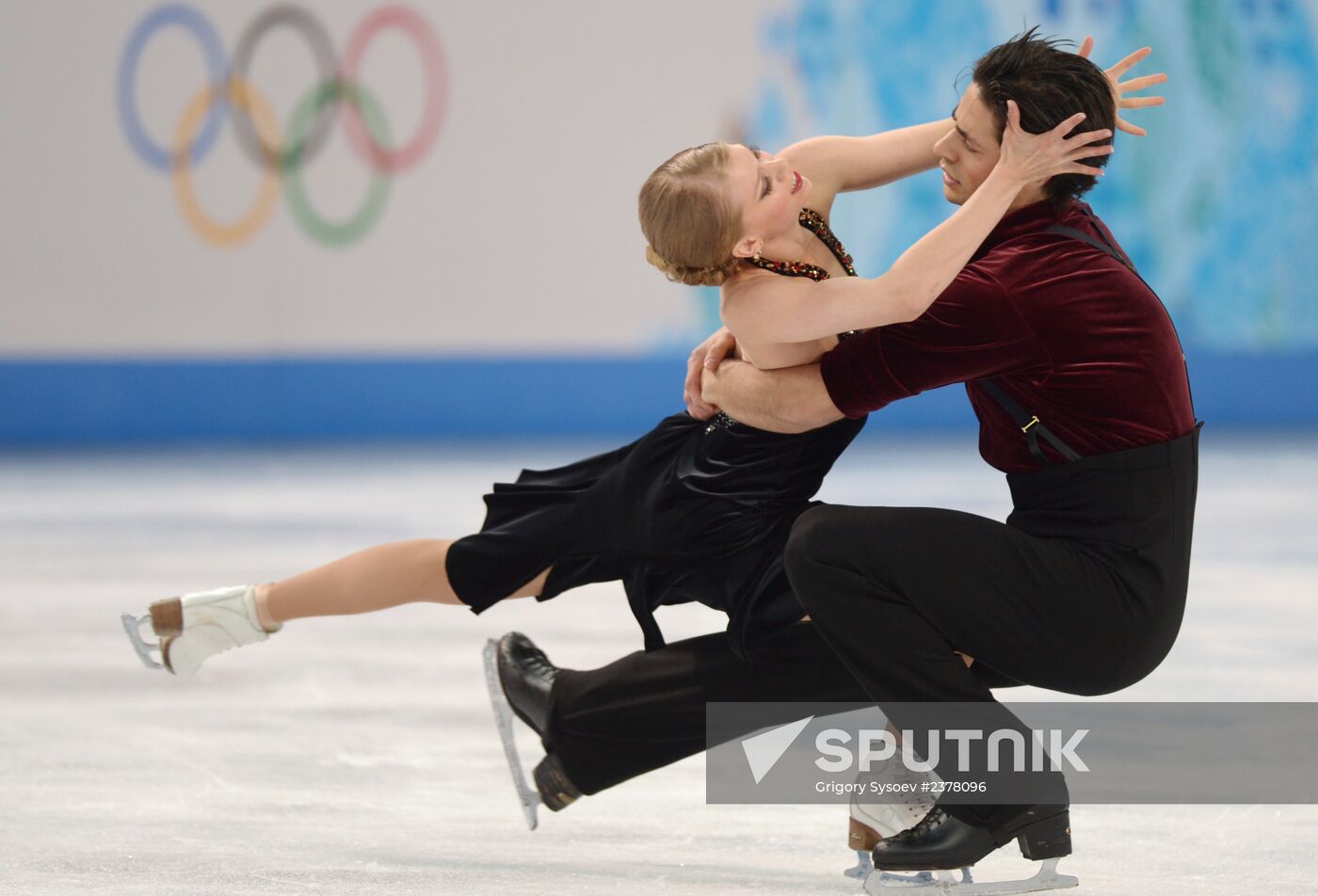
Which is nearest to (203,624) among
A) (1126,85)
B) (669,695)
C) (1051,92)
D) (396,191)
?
(669,695)

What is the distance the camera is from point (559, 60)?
8773mm

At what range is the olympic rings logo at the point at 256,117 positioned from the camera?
27.9 feet

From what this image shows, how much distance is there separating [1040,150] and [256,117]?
722cm

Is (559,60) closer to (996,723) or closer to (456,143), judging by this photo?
(456,143)

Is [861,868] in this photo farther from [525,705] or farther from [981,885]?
[525,705]

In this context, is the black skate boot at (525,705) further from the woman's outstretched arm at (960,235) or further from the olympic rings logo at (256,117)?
→ the olympic rings logo at (256,117)

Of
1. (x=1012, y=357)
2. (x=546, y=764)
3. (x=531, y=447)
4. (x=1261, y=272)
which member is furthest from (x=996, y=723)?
(x=1261, y=272)

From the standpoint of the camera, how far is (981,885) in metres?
2.01

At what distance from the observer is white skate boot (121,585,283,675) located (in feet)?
7.92

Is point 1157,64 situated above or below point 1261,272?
above

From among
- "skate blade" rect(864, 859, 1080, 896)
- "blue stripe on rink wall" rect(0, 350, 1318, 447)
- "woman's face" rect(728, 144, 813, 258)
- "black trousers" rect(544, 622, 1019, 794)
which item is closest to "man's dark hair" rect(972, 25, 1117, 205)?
"woman's face" rect(728, 144, 813, 258)

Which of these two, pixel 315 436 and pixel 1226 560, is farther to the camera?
pixel 315 436

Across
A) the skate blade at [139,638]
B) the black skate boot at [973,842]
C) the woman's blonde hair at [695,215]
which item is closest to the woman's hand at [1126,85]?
the woman's blonde hair at [695,215]

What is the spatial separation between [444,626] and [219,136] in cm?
538
